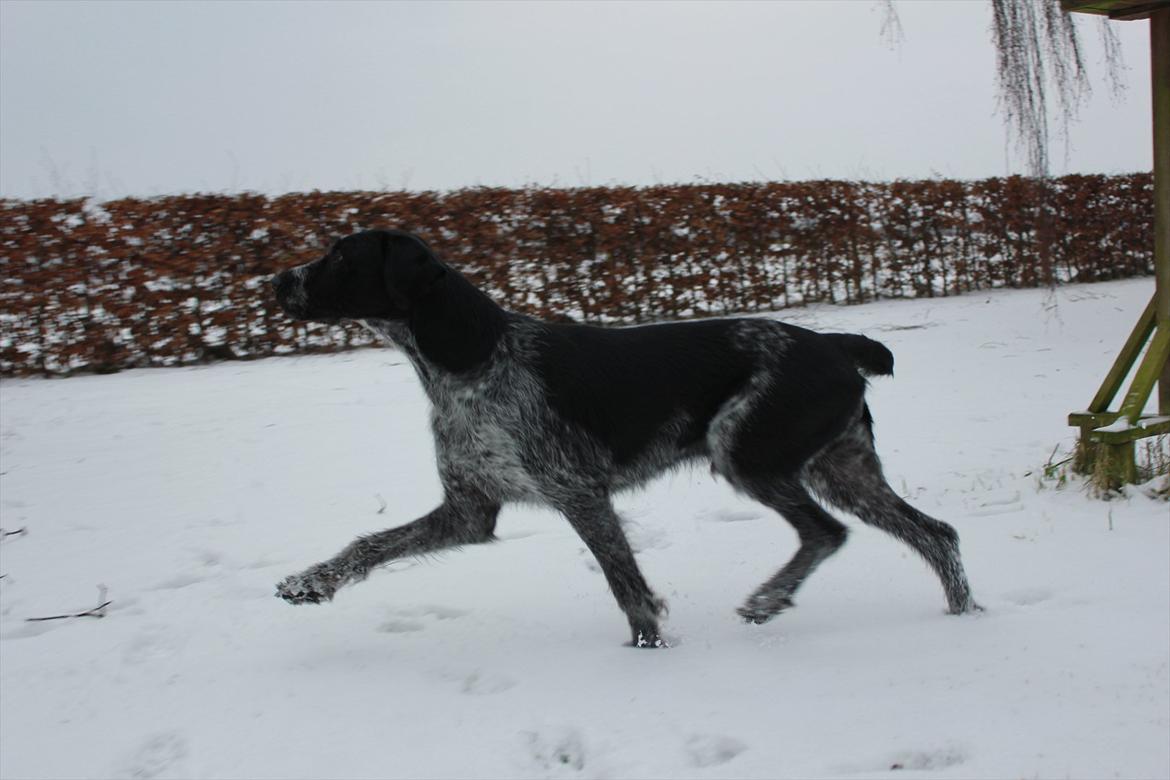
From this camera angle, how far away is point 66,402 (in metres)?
8.98

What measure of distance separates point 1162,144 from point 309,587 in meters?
4.78

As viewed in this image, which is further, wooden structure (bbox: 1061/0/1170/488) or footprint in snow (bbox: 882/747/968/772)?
wooden structure (bbox: 1061/0/1170/488)

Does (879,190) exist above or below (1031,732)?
above

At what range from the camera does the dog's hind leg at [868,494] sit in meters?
3.97

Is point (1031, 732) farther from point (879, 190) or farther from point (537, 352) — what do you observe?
point (879, 190)

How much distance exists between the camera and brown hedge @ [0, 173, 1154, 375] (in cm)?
1045

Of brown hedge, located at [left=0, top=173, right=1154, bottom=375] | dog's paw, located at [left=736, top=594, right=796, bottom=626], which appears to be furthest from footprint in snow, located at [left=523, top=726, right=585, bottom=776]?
brown hedge, located at [left=0, top=173, right=1154, bottom=375]

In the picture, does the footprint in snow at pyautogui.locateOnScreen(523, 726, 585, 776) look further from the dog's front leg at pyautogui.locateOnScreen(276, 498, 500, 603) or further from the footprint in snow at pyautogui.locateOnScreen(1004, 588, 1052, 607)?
the footprint in snow at pyautogui.locateOnScreen(1004, 588, 1052, 607)

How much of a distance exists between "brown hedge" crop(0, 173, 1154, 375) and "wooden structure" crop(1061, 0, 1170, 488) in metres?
2.38

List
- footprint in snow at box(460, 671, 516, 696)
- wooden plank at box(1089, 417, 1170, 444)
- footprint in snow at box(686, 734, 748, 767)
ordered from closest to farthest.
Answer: footprint in snow at box(686, 734, 748, 767)
footprint in snow at box(460, 671, 516, 696)
wooden plank at box(1089, 417, 1170, 444)

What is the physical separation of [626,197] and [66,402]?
6.70 meters

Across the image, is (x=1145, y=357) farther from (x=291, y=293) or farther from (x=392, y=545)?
(x=291, y=293)

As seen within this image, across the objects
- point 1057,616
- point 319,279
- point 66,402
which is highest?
point 319,279

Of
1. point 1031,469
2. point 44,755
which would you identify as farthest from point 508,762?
point 1031,469
